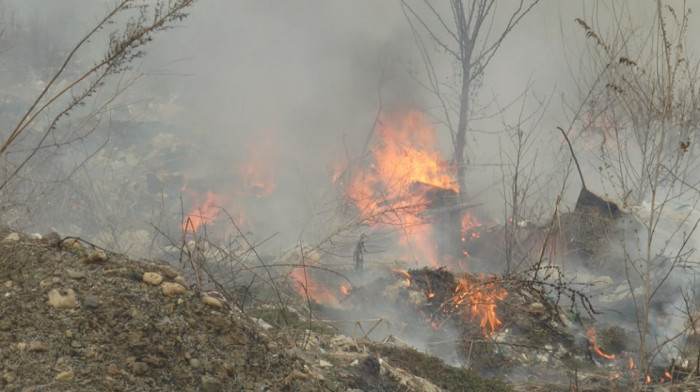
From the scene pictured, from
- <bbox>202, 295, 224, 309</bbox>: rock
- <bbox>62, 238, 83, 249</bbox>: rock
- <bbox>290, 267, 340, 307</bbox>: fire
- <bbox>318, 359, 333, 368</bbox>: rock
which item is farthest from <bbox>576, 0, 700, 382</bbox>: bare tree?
<bbox>290, 267, 340, 307</bbox>: fire

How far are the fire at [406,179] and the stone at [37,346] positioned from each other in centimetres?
689

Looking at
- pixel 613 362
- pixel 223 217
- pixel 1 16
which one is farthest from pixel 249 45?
pixel 613 362

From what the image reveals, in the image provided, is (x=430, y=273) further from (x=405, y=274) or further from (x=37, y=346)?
(x=37, y=346)

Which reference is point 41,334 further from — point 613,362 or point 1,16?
point 1,16

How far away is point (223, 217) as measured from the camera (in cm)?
1188

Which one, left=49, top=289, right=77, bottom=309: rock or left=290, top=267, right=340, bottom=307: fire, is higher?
left=290, top=267, right=340, bottom=307: fire

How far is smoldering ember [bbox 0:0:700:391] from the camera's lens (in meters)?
2.20

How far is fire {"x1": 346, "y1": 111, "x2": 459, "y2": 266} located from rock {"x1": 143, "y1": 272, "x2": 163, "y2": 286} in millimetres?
6435

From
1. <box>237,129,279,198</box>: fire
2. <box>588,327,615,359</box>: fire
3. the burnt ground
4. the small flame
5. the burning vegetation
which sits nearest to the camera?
the burnt ground

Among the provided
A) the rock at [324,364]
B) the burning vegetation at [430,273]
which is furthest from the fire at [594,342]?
the rock at [324,364]

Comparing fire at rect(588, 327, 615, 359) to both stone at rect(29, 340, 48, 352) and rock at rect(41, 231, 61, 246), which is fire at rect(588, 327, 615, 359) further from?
stone at rect(29, 340, 48, 352)

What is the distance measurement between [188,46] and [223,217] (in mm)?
6068

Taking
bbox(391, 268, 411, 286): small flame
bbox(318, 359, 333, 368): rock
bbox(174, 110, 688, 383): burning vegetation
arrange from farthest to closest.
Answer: bbox(391, 268, 411, 286): small flame → bbox(174, 110, 688, 383): burning vegetation → bbox(318, 359, 333, 368): rock

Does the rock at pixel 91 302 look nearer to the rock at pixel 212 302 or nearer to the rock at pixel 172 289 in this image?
the rock at pixel 172 289
